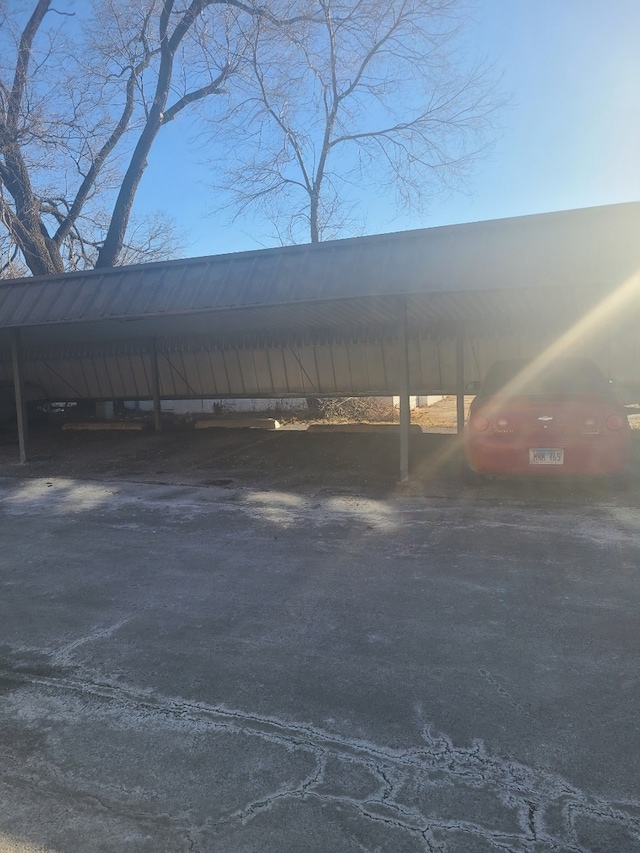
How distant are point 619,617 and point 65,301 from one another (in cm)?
877

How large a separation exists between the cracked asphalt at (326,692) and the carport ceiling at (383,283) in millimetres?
2803

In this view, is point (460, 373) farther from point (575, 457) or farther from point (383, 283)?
point (575, 457)

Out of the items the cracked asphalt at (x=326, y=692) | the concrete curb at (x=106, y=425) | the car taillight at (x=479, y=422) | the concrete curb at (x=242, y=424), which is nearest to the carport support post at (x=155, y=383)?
the concrete curb at (x=106, y=425)

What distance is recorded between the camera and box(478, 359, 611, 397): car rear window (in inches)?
278

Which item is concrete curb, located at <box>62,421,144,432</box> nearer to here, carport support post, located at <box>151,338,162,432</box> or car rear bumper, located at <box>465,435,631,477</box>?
carport support post, located at <box>151,338,162,432</box>

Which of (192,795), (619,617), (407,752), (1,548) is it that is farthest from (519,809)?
(1,548)

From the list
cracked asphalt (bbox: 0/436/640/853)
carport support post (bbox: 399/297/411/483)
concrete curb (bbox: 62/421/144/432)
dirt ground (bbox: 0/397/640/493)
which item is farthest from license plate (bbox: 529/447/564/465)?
concrete curb (bbox: 62/421/144/432)

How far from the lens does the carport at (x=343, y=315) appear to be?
6.56 m

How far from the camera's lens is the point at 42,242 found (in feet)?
65.2

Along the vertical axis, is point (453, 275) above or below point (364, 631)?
above

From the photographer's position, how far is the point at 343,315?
395 inches

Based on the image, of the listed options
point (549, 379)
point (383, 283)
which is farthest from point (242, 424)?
point (549, 379)

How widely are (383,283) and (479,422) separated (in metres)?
2.04

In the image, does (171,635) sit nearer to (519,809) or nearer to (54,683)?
(54,683)
